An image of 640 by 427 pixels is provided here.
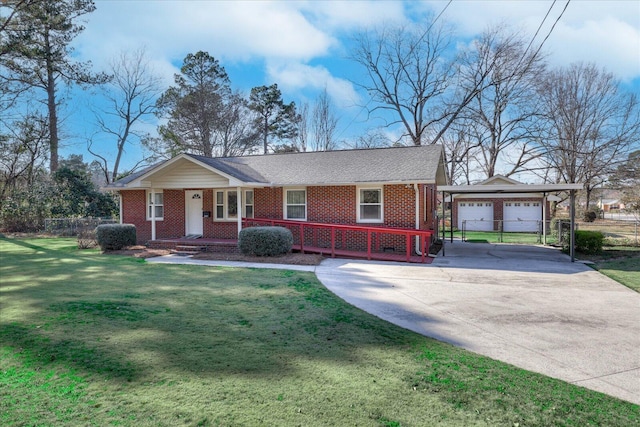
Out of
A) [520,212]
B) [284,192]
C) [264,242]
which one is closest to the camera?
[264,242]

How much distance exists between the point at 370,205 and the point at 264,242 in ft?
13.4

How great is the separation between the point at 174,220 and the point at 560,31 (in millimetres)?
14656

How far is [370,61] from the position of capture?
3192cm

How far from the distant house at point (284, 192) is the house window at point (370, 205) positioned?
35mm

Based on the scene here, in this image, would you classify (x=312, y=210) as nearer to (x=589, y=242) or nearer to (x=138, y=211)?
(x=138, y=211)

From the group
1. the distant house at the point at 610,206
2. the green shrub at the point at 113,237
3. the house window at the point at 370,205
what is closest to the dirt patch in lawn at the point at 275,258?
the house window at the point at 370,205

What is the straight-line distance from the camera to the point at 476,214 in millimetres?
28266

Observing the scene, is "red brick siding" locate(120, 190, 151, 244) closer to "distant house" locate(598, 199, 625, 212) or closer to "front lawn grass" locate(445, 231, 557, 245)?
"front lawn grass" locate(445, 231, 557, 245)

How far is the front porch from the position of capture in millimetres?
12250

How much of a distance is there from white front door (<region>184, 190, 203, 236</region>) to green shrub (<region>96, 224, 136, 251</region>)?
93.5 inches

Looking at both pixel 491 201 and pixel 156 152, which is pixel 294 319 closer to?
pixel 491 201

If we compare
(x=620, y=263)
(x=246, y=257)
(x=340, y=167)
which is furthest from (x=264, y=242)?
(x=620, y=263)

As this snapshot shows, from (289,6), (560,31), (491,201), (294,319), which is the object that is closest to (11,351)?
(294,319)

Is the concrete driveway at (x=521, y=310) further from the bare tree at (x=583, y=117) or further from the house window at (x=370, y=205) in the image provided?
the bare tree at (x=583, y=117)
